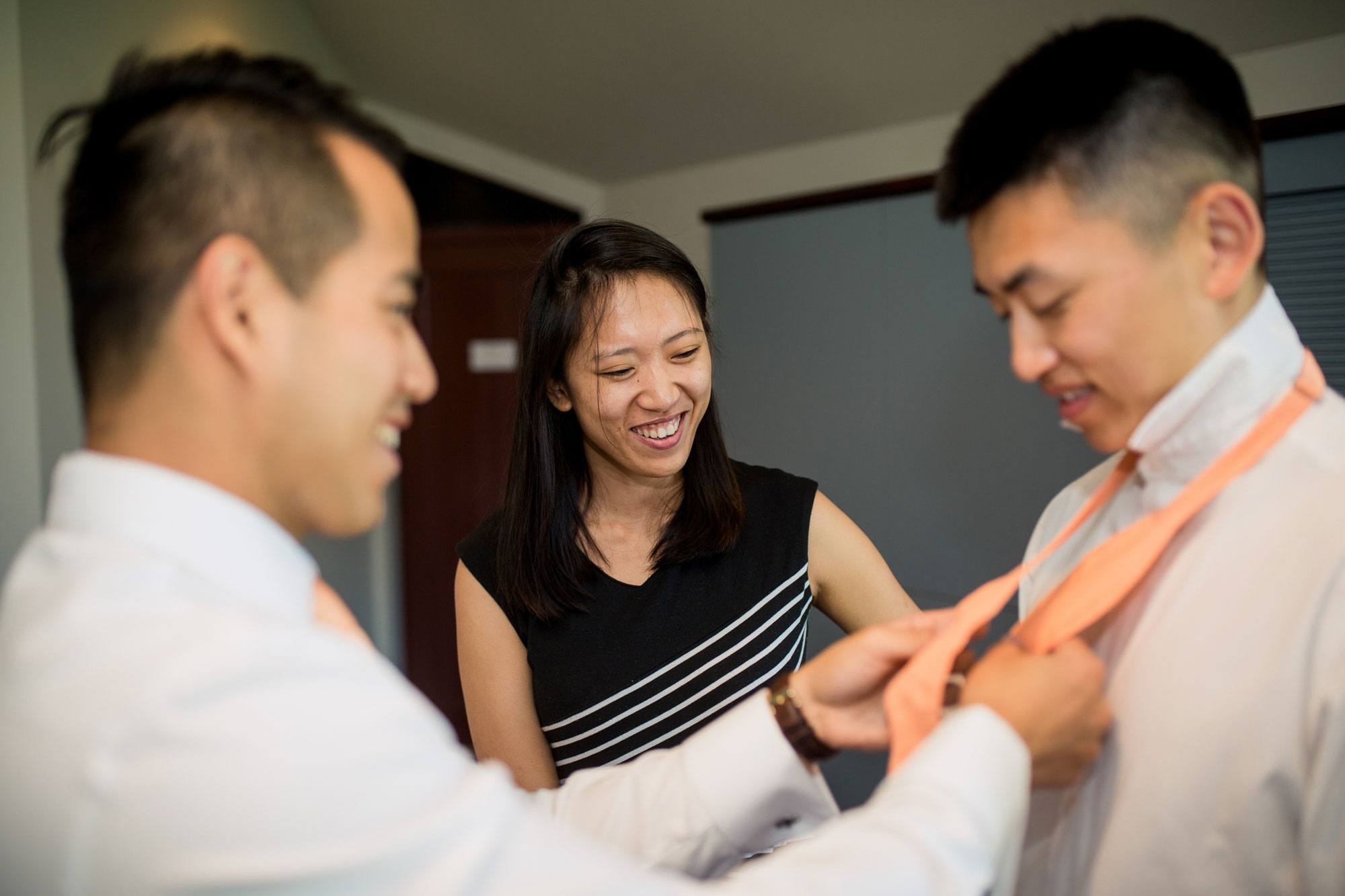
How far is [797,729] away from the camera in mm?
1081

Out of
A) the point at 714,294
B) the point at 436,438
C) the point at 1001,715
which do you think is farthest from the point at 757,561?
the point at 436,438

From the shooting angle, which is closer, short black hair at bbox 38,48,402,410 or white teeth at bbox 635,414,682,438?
short black hair at bbox 38,48,402,410

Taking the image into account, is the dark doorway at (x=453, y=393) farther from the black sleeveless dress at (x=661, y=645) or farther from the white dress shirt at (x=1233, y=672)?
the white dress shirt at (x=1233, y=672)

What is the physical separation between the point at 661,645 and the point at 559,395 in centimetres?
52

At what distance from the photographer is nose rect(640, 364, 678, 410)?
1.45m

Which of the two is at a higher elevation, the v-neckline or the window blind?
the window blind

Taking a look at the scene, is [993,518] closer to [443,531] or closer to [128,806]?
[128,806]

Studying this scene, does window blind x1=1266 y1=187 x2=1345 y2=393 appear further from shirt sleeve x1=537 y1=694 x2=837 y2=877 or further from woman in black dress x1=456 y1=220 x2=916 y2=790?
shirt sleeve x1=537 y1=694 x2=837 y2=877

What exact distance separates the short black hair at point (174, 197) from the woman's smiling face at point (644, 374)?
720 millimetres

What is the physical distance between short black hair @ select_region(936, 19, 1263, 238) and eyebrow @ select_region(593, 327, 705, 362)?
661 millimetres

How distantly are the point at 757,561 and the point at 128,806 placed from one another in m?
1.10

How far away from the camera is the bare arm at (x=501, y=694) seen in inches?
57.3

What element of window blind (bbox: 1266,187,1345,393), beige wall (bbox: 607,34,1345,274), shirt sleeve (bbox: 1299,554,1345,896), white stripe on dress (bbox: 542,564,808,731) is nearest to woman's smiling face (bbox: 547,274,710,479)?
white stripe on dress (bbox: 542,564,808,731)

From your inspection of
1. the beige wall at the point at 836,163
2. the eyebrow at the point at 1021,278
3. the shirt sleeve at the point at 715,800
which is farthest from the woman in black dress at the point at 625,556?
the beige wall at the point at 836,163
